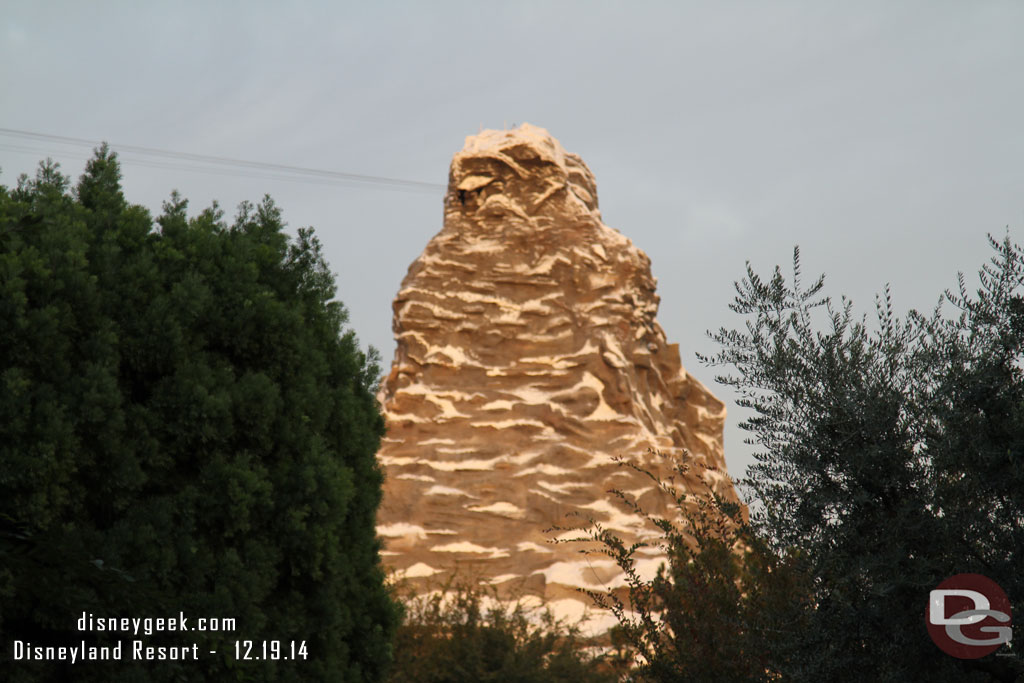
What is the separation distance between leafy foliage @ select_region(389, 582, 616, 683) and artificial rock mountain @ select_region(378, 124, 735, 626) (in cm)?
339

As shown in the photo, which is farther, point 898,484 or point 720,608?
point 720,608

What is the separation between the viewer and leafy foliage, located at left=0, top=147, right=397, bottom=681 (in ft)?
22.0

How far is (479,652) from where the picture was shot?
11.9 metres

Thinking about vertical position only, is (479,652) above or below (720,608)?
below

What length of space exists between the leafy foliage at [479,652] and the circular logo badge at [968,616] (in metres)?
6.43

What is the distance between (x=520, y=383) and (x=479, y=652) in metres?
7.13

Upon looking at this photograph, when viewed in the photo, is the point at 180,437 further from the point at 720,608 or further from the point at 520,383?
the point at 520,383

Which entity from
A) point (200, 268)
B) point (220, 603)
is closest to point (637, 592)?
point (220, 603)

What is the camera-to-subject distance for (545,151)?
19.2m

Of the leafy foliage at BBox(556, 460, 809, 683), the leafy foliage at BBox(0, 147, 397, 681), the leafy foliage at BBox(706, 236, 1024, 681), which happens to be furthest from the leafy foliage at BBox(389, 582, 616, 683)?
the leafy foliage at BBox(706, 236, 1024, 681)

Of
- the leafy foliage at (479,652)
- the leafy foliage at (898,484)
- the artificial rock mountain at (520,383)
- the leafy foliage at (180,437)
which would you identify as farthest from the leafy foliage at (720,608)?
the artificial rock mountain at (520,383)

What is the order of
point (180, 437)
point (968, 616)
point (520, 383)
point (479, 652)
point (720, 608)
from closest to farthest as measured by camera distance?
1. point (968, 616)
2. point (180, 437)
3. point (720, 608)
4. point (479, 652)
5. point (520, 383)

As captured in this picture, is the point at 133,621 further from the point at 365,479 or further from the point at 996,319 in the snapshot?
the point at 996,319

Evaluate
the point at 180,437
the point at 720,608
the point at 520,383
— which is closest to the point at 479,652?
the point at 720,608
